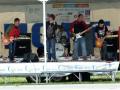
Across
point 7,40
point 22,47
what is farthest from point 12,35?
point 22,47

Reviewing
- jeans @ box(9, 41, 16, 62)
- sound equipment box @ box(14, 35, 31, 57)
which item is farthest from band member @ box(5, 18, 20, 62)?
sound equipment box @ box(14, 35, 31, 57)

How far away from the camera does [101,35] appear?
74.3ft

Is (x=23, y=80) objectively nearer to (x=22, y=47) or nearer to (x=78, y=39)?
(x=78, y=39)

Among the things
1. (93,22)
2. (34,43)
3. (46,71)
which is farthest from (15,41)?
(46,71)

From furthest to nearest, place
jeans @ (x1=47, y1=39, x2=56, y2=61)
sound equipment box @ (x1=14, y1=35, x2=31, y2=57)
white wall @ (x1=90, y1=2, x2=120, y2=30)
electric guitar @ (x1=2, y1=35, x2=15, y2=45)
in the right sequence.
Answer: white wall @ (x1=90, y1=2, x2=120, y2=30) < sound equipment box @ (x1=14, y1=35, x2=31, y2=57) < electric guitar @ (x1=2, y1=35, x2=15, y2=45) < jeans @ (x1=47, y1=39, x2=56, y2=61)

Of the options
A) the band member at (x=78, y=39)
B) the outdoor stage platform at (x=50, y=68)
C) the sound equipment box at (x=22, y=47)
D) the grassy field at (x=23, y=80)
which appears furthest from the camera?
the sound equipment box at (x=22, y=47)

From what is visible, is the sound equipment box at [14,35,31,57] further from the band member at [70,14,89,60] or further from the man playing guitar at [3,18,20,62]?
the band member at [70,14,89,60]

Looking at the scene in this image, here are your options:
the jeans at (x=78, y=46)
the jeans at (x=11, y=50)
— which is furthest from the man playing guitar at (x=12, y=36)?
the jeans at (x=78, y=46)

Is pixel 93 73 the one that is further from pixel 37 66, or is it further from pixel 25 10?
pixel 25 10

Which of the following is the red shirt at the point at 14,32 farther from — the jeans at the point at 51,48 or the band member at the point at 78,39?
the band member at the point at 78,39

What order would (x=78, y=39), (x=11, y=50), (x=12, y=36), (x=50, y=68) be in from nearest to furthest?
1. (x=50, y=68)
2. (x=78, y=39)
3. (x=12, y=36)
4. (x=11, y=50)

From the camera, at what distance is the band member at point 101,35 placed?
22.5 metres

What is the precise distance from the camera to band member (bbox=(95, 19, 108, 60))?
22.5 m

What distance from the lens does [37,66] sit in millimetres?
18797
